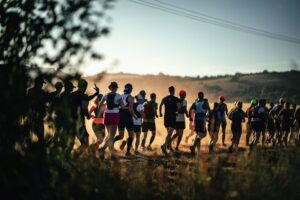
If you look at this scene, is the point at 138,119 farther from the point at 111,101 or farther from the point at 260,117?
the point at 260,117

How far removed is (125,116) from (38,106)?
7540 mm

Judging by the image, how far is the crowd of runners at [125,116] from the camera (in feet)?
15.5

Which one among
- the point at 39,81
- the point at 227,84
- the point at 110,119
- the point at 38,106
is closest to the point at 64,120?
the point at 38,106

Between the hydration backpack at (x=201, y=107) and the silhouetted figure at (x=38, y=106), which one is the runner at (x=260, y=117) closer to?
the hydration backpack at (x=201, y=107)

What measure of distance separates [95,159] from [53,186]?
3.13 feet

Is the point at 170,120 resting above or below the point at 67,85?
below

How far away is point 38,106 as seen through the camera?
4.79 meters

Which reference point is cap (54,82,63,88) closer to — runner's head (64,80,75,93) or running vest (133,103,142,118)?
runner's head (64,80,75,93)

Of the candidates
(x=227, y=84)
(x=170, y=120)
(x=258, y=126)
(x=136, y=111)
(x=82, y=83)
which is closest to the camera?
(x=82, y=83)

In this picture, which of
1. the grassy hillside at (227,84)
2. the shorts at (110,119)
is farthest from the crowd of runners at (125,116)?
the grassy hillside at (227,84)

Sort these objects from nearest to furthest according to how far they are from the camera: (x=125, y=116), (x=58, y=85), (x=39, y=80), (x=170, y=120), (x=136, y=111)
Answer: (x=39, y=80), (x=58, y=85), (x=125, y=116), (x=136, y=111), (x=170, y=120)

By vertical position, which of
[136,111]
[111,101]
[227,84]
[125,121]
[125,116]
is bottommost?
[125,121]

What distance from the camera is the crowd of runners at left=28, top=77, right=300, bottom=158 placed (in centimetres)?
473

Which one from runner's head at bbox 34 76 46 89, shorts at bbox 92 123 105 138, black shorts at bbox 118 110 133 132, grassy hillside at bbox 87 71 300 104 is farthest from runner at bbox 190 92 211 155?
grassy hillside at bbox 87 71 300 104
